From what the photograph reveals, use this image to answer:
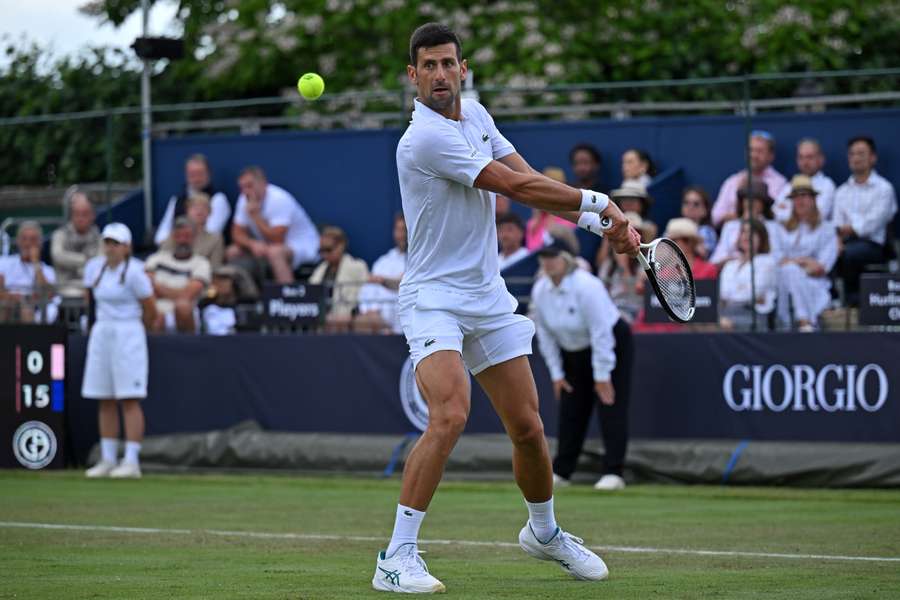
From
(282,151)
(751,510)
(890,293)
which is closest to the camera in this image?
(751,510)

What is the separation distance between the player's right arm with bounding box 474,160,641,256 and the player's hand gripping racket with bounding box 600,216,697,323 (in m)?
0.30

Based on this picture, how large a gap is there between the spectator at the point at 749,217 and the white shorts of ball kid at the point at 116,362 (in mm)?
5522

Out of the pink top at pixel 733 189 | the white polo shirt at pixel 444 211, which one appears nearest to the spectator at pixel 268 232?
the pink top at pixel 733 189

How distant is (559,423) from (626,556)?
5.67 meters

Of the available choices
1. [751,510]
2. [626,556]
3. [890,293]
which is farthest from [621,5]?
[626,556]

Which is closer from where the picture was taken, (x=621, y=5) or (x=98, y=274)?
(x=98, y=274)

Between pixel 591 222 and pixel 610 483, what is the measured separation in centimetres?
699

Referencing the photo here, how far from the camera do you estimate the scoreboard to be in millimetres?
16828

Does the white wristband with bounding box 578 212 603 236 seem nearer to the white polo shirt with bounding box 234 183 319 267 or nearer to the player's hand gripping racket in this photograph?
the player's hand gripping racket

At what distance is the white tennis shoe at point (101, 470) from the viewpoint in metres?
15.8

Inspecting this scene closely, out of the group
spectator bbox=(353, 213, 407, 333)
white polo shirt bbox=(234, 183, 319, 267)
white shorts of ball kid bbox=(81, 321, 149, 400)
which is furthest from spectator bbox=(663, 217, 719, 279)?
white shorts of ball kid bbox=(81, 321, 149, 400)

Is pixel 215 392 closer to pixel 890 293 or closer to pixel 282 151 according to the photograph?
pixel 282 151

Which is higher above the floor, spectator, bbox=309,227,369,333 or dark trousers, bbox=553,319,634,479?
spectator, bbox=309,227,369,333

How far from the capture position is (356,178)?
61.1ft
